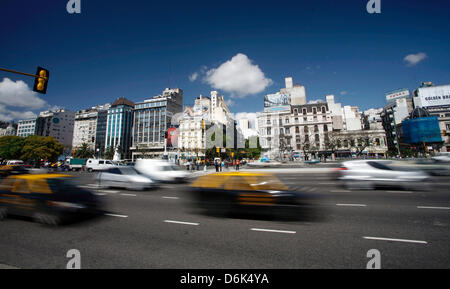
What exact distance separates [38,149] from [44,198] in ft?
218

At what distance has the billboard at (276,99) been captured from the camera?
73.6 meters

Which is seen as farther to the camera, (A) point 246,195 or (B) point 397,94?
(B) point 397,94

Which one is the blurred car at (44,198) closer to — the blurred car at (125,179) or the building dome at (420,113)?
the blurred car at (125,179)

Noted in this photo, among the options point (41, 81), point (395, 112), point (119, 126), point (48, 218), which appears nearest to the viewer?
point (48, 218)

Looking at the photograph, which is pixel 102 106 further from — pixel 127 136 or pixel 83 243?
pixel 83 243

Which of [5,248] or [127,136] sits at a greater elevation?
[127,136]

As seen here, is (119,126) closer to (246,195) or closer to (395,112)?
(246,195)

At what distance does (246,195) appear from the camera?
18.7 feet

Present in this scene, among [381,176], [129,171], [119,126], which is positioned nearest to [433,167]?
[381,176]

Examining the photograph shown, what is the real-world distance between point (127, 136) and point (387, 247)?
128301 mm

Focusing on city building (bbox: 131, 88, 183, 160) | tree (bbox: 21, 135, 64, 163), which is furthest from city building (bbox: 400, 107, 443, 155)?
tree (bbox: 21, 135, 64, 163)

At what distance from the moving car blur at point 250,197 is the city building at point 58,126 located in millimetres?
146311
